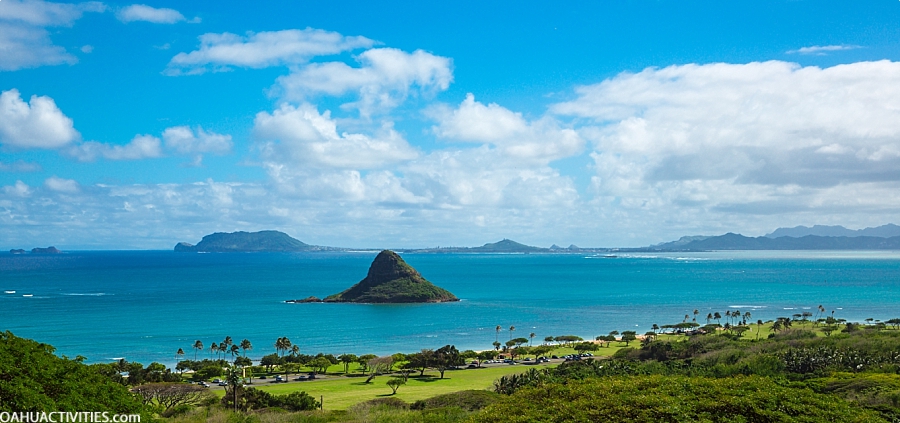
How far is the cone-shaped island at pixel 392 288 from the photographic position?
463 ft

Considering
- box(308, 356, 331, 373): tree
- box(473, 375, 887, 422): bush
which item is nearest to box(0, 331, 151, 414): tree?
box(473, 375, 887, 422): bush

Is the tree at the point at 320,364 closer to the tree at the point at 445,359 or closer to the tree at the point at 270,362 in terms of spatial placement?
the tree at the point at 270,362

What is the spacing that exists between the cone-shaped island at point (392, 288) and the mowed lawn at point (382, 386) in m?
76.6

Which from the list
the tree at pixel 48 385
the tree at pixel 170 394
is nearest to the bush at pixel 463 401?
the tree at pixel 170 394

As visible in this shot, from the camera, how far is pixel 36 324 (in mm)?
96062

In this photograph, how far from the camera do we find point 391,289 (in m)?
144

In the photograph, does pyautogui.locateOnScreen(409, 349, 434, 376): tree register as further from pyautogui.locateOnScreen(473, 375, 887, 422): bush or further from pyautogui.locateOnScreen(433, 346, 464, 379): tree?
pyautogui.locateOnScreen(473, 375, 887, 422): bush

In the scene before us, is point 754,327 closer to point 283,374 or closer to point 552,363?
point 552,363

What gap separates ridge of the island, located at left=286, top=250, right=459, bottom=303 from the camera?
141m

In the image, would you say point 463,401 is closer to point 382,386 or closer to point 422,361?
point 382,386

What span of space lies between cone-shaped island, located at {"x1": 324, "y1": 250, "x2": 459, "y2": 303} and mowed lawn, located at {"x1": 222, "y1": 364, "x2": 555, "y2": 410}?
251ft

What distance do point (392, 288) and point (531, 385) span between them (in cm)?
11570

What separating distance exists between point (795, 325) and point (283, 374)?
7290 centimetres

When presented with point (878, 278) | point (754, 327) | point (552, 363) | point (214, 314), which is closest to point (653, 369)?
point (552, 363)
